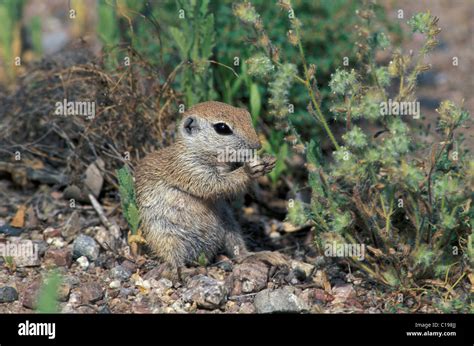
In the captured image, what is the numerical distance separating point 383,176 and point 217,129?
49.4 inches

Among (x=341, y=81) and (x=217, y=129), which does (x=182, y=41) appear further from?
(x=341, y=81)

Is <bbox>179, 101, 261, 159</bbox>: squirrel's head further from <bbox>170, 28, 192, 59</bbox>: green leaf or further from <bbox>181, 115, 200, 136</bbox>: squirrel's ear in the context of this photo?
<bbox>170, 28, 192, 59</bbox>: green leaf

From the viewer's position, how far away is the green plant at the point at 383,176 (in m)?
4.53

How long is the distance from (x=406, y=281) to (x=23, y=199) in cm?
359

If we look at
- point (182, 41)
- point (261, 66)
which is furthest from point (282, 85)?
point (182, 41)

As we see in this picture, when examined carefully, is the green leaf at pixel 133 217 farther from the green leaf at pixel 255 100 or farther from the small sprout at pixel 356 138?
the small sprout at pixel 356 138

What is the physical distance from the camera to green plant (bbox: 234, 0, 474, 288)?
14.9 ft

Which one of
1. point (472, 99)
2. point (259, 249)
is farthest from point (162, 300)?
point (472, 99)

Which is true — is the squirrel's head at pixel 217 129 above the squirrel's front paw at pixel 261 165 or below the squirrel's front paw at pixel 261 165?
above

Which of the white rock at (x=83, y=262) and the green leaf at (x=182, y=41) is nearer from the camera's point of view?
the white rock at (x=83, y=262)

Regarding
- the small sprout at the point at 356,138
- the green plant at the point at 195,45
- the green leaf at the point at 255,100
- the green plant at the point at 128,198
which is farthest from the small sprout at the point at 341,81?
the green leaf at the point at 255,100

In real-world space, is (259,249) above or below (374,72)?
below

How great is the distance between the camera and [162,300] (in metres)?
5.25
